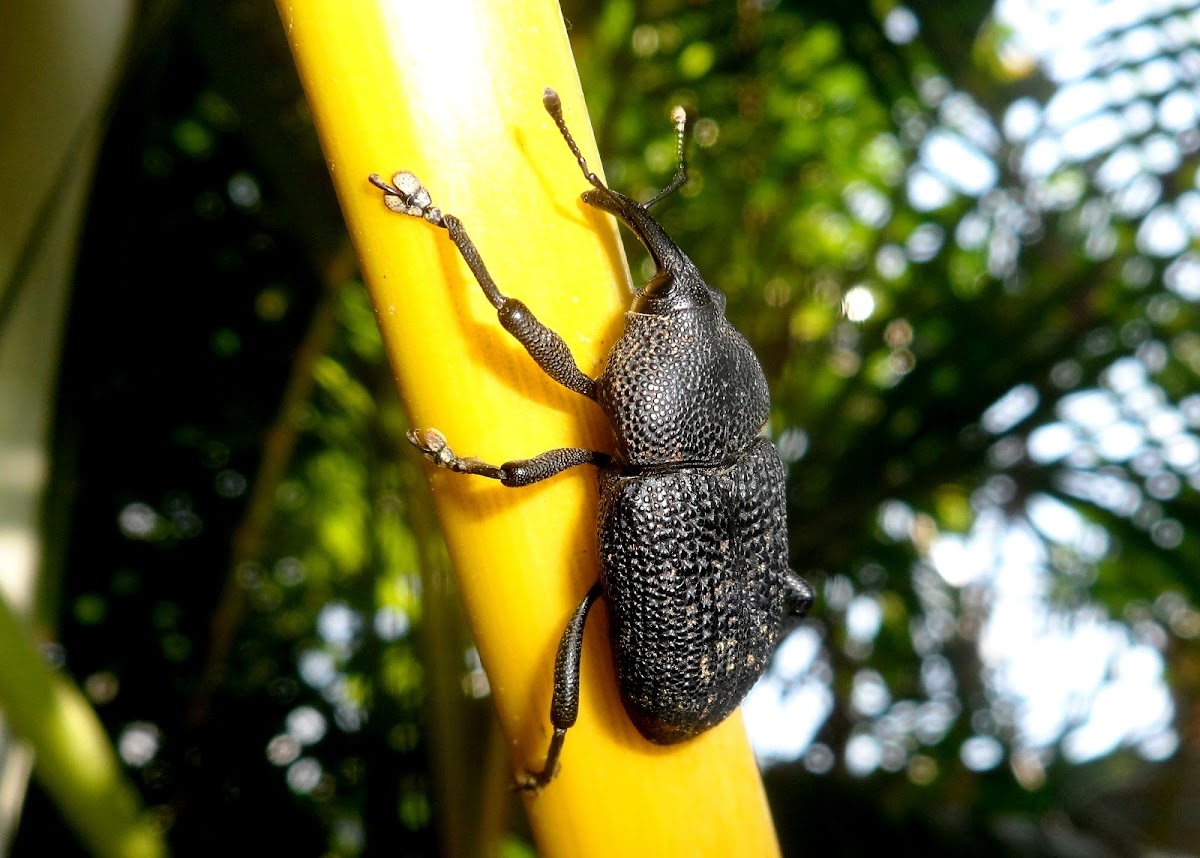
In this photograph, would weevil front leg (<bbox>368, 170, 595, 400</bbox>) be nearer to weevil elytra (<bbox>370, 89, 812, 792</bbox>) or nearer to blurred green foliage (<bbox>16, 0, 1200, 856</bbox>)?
weevil elytra (<bbox>370, 89, 812, 792</bbox>)

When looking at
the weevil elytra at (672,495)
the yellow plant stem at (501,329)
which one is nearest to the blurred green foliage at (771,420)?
the weevil elytra at (672,495)

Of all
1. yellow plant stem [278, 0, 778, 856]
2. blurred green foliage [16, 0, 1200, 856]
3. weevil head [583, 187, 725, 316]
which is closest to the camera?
yellow plant stem [278, 0, 778, 856]

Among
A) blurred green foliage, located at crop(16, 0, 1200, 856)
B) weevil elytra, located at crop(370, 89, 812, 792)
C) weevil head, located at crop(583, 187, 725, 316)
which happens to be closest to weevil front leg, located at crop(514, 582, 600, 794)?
weevil elytra, located at crop(370, 89, 812, 792)

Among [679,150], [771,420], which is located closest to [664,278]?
[679,150]

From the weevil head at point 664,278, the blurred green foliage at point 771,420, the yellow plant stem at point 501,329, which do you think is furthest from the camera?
the blurred green foliage at point 771,420

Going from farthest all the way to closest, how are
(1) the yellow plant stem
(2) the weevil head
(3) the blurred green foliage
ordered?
(3) the blurred green foliage < (2) the weevil head < (1) the yellow plant stem

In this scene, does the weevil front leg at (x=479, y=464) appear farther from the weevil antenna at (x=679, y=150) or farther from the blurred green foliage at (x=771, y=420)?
the blurred green foliage at (x=771, y=420)
